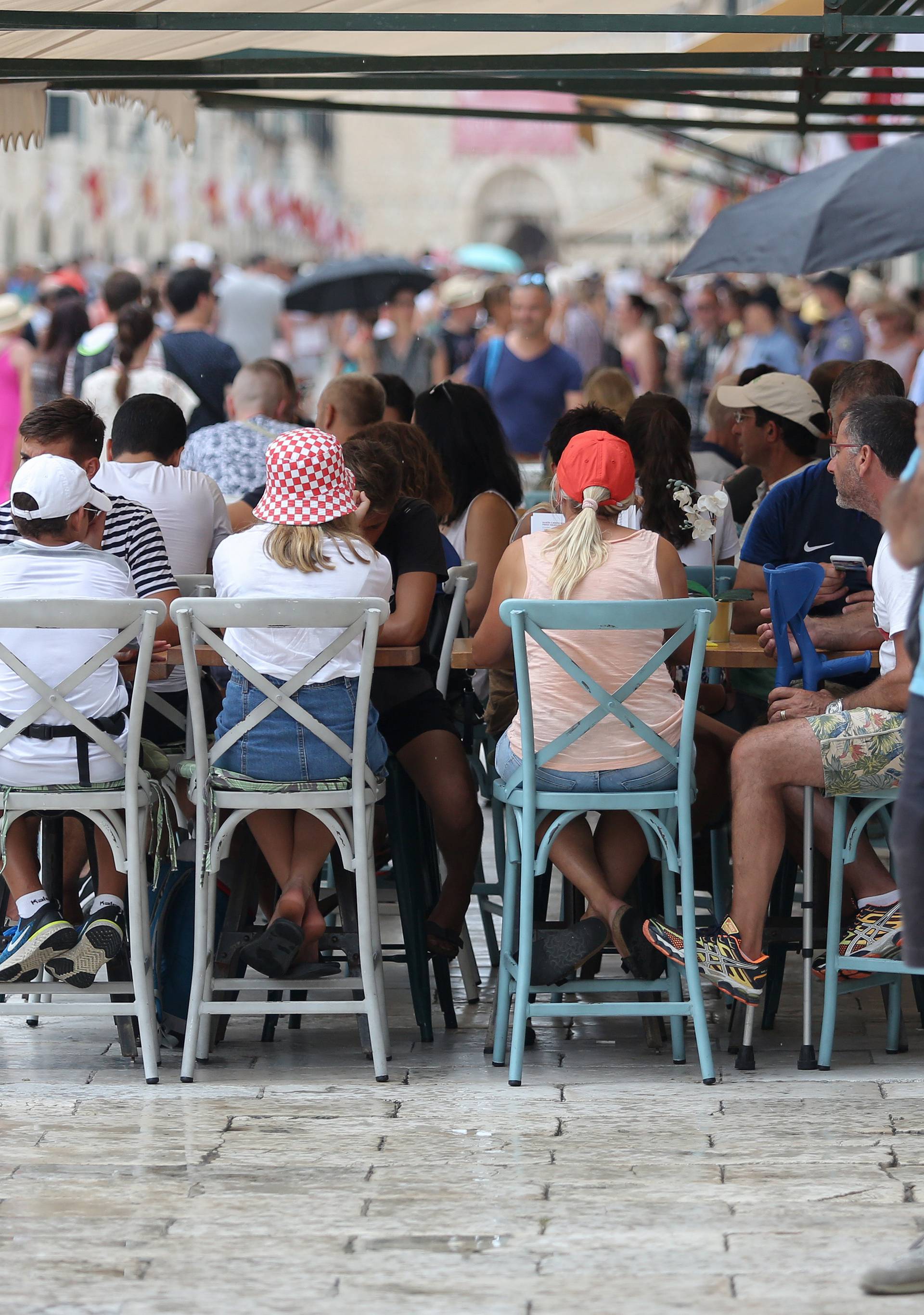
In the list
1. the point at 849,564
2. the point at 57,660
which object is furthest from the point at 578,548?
the point at 57,660

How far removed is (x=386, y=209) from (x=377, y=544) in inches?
3122

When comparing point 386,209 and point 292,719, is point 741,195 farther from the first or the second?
point 386,209

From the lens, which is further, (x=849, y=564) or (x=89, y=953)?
(x=849, y=564)

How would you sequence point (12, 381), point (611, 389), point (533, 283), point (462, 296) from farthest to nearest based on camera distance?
point (462, 296) < point (533, 283) < point (12, 381) < point (611, 389)

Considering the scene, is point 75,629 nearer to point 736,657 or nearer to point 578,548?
point 578,548

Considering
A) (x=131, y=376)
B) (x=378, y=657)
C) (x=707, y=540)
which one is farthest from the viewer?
(x=131, y=376)

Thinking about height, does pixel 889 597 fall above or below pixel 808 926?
above

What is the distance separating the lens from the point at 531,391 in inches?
384

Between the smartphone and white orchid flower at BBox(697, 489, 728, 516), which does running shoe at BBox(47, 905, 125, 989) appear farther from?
the smartphone

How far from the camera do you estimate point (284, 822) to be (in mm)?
4441

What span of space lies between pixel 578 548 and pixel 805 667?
60 centimetres

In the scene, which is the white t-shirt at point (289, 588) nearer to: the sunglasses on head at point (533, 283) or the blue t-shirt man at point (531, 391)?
the blue t-shirt man at point (531, 391)

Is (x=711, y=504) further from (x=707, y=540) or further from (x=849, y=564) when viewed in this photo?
(x=707, y=540)

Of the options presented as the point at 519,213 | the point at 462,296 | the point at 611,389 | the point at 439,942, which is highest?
the point at 519,213
